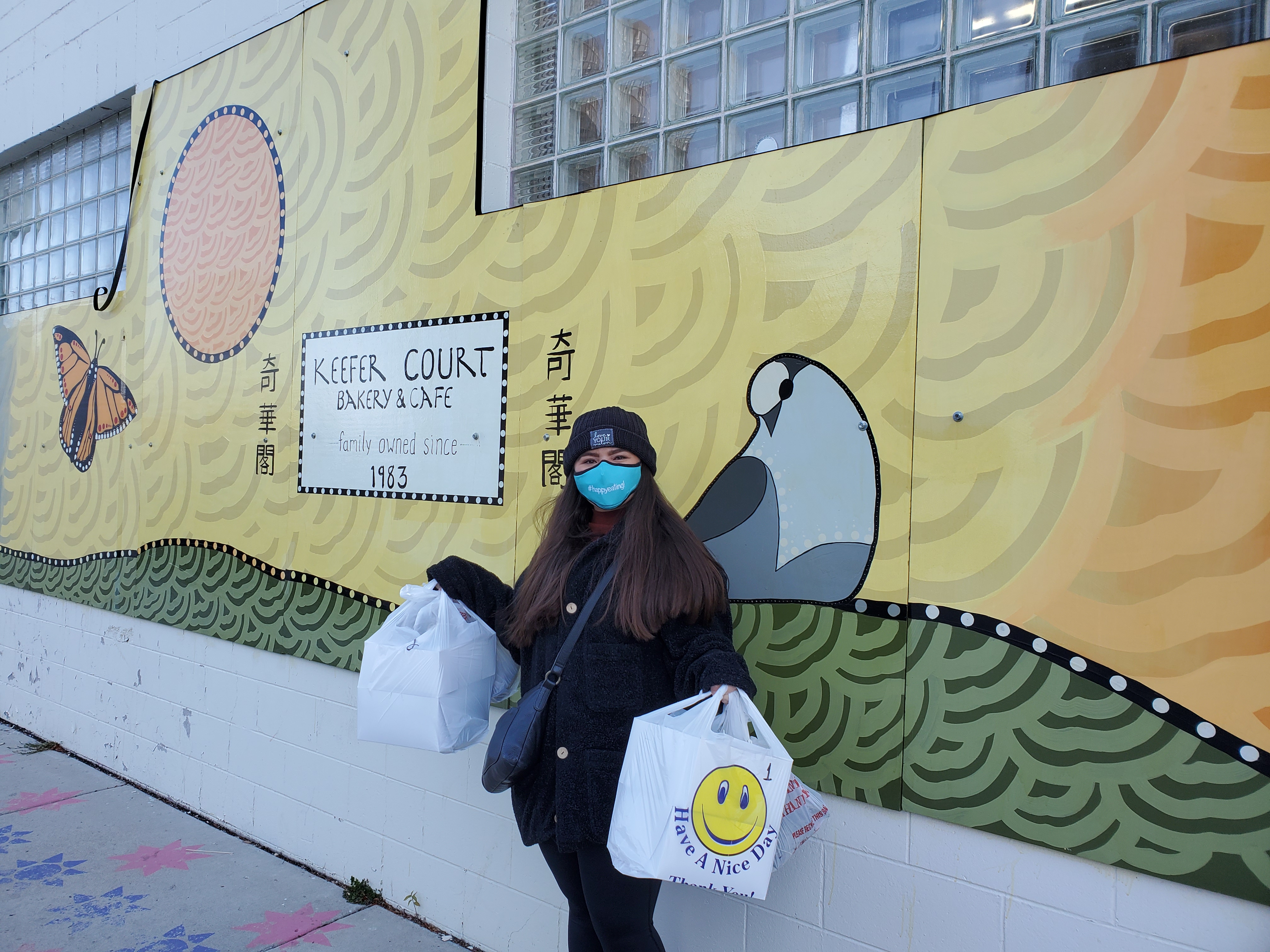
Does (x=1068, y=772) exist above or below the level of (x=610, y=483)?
below

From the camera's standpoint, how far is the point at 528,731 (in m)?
2.09

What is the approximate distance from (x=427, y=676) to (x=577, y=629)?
47 centimetres

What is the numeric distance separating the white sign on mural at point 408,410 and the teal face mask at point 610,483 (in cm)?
84

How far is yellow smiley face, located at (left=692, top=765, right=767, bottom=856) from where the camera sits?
68.2 inches

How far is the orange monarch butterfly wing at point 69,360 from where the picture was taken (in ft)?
16.3

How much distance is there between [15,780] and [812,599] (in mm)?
4335

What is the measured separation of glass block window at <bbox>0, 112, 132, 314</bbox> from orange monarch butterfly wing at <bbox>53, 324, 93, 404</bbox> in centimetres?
24

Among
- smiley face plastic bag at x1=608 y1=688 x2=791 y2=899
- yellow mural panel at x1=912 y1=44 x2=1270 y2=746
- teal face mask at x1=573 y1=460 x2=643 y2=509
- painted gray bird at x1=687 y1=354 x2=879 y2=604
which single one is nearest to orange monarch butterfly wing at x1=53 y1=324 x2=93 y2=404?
teal face mask at x1=573 y1=460 x2=643 y2=509

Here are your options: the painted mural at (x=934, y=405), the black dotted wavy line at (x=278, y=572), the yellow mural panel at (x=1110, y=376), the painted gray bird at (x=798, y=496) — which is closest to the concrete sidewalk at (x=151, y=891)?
the painted mural at (x=934, y=405)

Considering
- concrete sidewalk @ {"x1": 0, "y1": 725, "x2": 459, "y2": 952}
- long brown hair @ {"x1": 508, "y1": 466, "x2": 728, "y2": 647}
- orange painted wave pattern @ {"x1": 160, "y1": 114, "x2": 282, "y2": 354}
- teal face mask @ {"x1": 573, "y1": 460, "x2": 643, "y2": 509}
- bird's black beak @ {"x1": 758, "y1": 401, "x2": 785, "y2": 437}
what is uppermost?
orange painted wave pattern @ {"x1": 160, "y1": 114, "x2": 282, "y2": 354}

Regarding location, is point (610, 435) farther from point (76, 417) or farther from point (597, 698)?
point (76, 417)

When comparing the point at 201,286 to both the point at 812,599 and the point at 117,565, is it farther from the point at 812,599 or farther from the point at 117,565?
the point at 812,599

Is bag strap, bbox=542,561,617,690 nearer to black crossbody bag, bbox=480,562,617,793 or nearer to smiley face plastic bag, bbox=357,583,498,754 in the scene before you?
black crossbody bag, bbox=480,562,617,793

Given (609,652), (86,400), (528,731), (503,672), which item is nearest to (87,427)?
(86,400)
